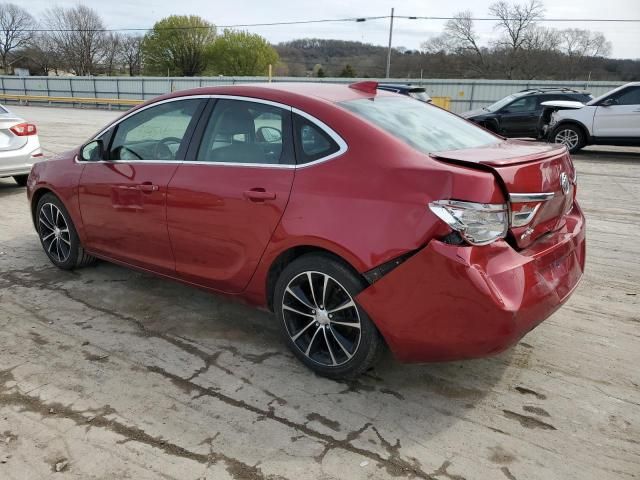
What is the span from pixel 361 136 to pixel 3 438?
2.41m

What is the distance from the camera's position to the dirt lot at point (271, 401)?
8.00 ft

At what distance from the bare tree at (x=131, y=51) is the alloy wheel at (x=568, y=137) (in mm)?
71643

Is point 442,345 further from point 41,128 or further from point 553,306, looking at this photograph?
point 41,128

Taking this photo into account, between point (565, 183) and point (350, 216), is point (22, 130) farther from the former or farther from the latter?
point (565, 183)

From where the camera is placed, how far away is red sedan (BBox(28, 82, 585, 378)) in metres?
2.51

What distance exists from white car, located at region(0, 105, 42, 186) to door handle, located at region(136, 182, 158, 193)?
505 centimetres

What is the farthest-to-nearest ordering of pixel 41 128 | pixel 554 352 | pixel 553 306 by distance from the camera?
1. pixel 41 128
2. pixel 554 352
3. pixel 553 306

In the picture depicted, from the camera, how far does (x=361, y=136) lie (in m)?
2.83

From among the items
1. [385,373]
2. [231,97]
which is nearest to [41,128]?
[231,97]

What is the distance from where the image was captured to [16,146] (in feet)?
25.3

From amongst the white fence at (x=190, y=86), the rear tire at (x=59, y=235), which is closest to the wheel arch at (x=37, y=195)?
the rear tire at (x=59, y=235)

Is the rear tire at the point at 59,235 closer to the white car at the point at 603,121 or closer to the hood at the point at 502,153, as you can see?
the hood at the point at 502,153

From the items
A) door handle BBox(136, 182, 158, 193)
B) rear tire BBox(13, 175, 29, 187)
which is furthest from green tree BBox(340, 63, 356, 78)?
door handle BBox(136, 182, 158, 193)

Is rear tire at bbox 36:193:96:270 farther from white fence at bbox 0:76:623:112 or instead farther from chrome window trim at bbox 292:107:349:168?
white fence at bbox 0:76:623:112
